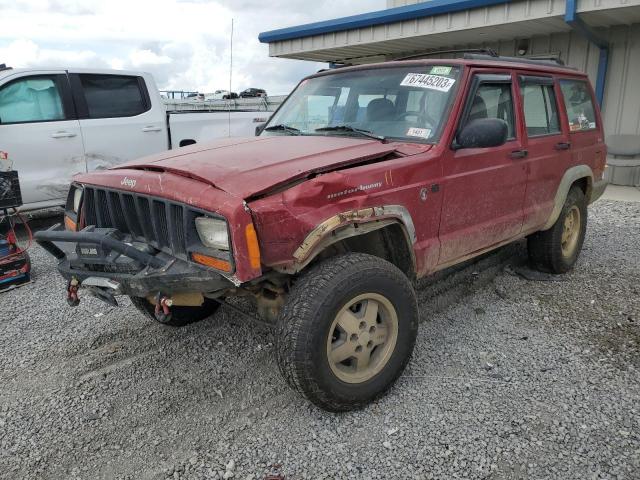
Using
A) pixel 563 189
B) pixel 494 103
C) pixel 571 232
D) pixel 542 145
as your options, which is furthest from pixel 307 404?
pixel 571 232

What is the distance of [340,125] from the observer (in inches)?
146

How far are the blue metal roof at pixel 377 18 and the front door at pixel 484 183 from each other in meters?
5.38

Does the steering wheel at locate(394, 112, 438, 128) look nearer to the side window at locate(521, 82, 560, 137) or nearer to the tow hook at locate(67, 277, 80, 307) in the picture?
the side window at locate(521, 82, 560, 137)

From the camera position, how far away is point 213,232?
102 inches

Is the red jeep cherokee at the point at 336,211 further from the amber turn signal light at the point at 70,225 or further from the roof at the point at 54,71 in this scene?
the roof at the point at 54,71

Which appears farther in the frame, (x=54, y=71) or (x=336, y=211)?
(x=54, y=71)

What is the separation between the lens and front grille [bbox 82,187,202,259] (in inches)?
108

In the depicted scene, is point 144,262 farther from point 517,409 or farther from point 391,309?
point 517,409

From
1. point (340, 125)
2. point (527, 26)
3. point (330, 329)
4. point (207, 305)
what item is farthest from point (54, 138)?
point (527, 26)

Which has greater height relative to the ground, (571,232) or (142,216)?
(142,216)

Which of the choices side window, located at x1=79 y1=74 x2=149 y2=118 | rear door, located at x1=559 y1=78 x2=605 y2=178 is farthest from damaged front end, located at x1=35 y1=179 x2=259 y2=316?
side window, located at x1=79 y1=74 x2=149 y2=118

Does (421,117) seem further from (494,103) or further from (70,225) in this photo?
(70,225)

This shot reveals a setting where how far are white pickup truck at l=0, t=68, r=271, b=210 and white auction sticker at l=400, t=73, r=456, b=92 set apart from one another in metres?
4.81

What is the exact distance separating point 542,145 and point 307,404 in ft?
9.37
